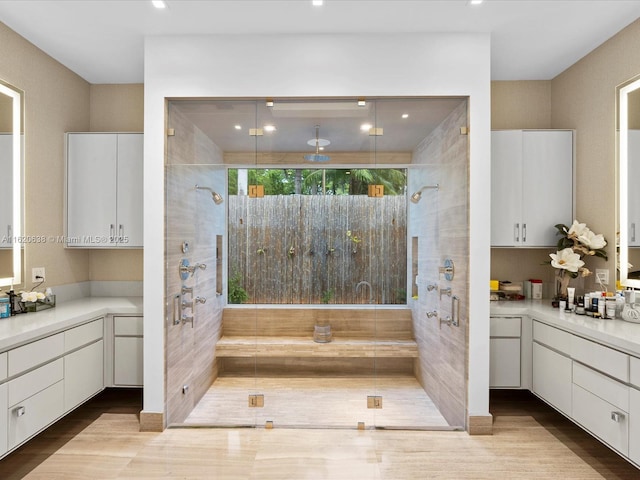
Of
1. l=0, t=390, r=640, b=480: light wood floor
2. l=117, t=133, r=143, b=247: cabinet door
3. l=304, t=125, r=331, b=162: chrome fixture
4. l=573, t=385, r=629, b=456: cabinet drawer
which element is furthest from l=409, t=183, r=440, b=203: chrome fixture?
l=117, t=133, r=143, b=247: cabinet door

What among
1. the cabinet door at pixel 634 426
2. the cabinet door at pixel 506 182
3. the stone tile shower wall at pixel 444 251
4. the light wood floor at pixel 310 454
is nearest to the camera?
the cabinet door at pixel 634 426

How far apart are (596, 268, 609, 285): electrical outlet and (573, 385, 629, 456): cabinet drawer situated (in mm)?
945

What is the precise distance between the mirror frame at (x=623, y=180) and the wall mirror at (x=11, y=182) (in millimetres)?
4429

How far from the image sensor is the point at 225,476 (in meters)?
2.37

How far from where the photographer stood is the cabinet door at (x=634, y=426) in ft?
6.68

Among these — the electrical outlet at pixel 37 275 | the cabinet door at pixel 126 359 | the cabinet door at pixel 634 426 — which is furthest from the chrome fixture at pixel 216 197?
the cabinet door at pixel 634 426

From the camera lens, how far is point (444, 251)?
298 centimetres

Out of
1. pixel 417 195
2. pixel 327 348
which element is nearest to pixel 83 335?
pixel 327 348

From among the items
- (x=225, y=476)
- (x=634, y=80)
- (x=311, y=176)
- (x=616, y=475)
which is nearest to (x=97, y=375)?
(x=225, y=476)

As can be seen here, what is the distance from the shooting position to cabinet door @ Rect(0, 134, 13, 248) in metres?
2.81

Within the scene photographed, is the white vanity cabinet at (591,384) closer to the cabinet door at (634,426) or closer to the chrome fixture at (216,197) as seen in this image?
the cabinet door at (634,426)

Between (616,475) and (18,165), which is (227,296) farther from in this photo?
(616,475)

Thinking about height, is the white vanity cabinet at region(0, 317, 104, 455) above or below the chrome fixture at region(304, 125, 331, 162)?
below

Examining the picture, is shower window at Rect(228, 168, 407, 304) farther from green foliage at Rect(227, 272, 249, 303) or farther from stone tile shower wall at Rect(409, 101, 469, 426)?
stone tile shower wall at Rect(409, 101, 469, 426)
